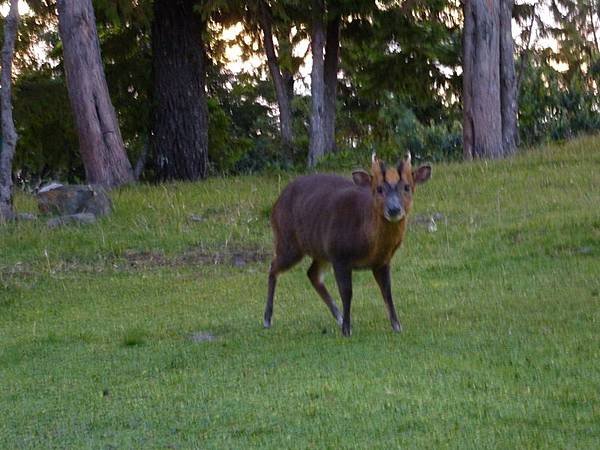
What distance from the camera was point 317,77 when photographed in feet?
76.0

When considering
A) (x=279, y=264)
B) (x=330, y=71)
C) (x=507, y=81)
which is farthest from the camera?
(x=330, y=71)

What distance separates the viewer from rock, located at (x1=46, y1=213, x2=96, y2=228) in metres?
16.6

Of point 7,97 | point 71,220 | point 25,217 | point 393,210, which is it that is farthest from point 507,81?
point 393,210

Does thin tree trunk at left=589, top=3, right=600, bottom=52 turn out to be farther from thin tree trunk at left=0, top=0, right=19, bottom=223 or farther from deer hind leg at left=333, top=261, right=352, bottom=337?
deer hind leg at left=333, top=261, right=352, bottom=337

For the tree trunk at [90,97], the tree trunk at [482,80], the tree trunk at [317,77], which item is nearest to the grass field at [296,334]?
the tree trunk at [90,97]

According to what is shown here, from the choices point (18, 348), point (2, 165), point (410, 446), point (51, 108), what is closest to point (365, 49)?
point (51, 108)

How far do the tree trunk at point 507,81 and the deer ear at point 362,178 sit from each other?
47.0ft

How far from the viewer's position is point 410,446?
664cm

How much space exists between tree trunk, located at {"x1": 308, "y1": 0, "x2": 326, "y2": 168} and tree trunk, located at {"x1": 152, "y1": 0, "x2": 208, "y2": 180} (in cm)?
203

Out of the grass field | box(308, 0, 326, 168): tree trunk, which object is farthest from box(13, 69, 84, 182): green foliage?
the grass field

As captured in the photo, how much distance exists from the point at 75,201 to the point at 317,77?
695 cm

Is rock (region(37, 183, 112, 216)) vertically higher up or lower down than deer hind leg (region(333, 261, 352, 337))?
higher up

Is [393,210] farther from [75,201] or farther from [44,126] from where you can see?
[44,126]

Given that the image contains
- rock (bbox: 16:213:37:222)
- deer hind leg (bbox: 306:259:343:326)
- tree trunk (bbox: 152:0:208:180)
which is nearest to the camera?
deer hind leg (bbox: 306:259:343:326)
